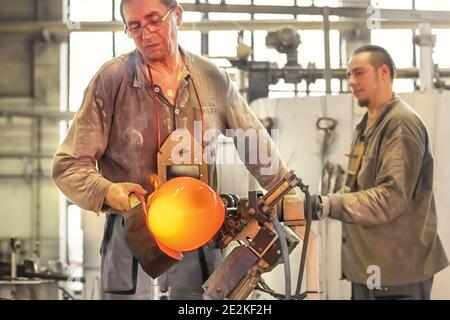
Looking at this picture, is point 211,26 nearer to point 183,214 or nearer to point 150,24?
point 150,24

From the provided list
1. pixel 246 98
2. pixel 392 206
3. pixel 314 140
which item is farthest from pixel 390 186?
pixel 246 98

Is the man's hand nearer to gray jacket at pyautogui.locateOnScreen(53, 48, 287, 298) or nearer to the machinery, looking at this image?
gray jacket at pyautogui.locateOnScreen(53, 48, 287, 298)

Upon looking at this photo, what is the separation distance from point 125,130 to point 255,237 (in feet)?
0.91

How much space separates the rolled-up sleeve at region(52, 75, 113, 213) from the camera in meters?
1.21

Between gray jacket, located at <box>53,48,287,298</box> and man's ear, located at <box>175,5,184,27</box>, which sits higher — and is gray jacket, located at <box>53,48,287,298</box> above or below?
below

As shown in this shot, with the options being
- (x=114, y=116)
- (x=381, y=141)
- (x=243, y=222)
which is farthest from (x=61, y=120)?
(x=381, y=141)

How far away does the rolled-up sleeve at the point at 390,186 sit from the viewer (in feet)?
4.29

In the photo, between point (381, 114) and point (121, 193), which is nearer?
point (121, 193)

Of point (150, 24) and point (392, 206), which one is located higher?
point (150, 24)

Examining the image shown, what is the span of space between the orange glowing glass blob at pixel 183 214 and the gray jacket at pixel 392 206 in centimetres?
30

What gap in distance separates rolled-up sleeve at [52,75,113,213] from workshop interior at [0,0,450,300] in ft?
0.07

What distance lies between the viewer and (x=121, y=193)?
1185 mm

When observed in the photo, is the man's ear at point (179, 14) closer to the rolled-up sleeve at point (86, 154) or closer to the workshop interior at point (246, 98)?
the workshop interior at point (246, 98)

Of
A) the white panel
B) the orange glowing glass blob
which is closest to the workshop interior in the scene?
the white panel
